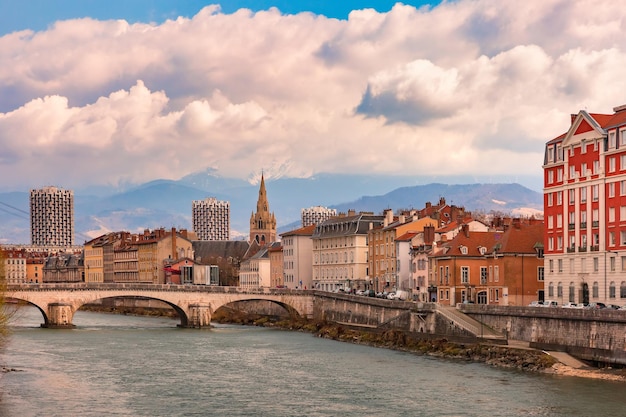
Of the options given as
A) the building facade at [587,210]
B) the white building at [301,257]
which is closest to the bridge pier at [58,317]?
the white building at [301,257]

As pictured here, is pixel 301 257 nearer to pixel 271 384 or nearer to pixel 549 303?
pixel 549 303

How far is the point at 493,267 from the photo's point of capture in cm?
8069

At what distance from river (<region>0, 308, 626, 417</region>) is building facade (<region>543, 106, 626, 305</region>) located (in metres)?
12.1

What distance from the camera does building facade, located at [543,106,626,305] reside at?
66825 millimetres

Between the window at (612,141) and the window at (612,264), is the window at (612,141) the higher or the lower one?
the higher one

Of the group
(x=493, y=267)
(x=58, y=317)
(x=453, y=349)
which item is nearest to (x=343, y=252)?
(x=58, y=317)

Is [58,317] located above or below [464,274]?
below

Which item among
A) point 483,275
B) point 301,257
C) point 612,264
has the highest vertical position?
point 612,264

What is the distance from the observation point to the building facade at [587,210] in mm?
66825

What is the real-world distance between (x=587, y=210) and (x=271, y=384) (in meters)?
26.0

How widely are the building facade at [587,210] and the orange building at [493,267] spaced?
4.40 m

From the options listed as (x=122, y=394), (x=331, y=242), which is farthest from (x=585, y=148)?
(x=331, y=242)

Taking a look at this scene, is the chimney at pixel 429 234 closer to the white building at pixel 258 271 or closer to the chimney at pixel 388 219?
the chimney at pixel 388 219

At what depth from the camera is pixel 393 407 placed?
47562 mm
